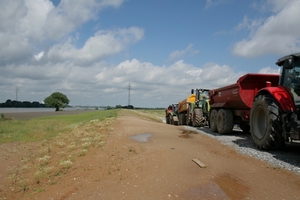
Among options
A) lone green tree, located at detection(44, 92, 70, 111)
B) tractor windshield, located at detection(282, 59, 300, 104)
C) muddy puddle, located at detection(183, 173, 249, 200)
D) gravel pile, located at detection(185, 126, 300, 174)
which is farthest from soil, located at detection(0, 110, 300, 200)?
lone green tree, located at detection(44, 92, 70, 111)

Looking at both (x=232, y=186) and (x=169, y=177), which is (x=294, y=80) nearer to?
(x=232, y=186)

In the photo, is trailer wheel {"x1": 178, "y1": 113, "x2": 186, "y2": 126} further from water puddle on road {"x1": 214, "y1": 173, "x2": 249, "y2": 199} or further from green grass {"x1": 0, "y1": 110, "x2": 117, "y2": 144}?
water puddle on road {"x1": 214, "y1": 173, "x2": 249, "y2": 199}

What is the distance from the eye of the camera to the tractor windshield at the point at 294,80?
7.21 meters

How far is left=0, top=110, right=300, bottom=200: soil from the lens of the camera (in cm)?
534

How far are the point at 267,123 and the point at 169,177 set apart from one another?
3.47 metres

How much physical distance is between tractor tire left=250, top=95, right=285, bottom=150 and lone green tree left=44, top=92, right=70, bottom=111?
9420cm

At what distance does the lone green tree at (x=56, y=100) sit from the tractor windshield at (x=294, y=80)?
9520 cm

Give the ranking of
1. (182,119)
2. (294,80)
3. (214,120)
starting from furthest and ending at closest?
(182,119)
(214,120)
(294,80)

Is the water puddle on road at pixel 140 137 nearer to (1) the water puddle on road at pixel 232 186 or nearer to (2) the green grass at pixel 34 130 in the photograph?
(1) the water puddle on road at pixel 232 186

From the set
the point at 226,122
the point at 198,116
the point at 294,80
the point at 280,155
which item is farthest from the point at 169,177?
the point at 198,116

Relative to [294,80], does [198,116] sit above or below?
below

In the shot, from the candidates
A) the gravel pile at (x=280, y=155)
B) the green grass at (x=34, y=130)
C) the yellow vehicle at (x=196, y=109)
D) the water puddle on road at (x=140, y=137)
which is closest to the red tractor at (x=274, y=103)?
the gravel pile at (x=280, y=155)

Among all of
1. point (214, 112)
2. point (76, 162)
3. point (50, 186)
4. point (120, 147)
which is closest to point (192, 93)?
point (214, 112)

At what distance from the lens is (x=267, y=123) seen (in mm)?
7609
